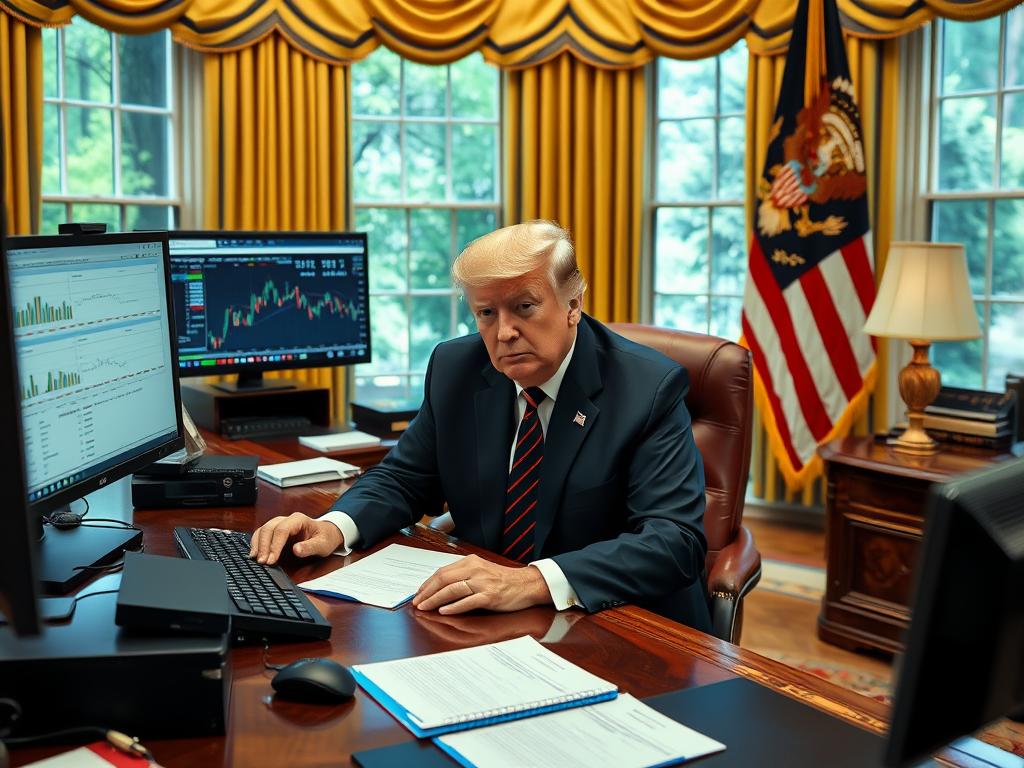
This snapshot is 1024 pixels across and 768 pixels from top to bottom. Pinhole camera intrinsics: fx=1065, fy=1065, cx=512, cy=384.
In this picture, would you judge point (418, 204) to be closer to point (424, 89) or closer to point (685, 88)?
point (424, 89)

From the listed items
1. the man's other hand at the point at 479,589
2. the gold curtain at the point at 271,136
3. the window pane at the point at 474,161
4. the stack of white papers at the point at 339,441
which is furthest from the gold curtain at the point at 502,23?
the man's other hand at the point at 479,589

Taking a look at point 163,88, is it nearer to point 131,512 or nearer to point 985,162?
point 131,512

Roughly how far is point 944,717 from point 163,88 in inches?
160

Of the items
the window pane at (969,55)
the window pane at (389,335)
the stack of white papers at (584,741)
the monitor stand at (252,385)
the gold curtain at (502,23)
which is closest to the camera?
the stack of white papers at (584,741)

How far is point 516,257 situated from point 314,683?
93 centimetres

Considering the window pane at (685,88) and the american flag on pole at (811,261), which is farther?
the window pane at (685,88)

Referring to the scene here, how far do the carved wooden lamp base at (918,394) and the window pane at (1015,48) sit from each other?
1274 mm

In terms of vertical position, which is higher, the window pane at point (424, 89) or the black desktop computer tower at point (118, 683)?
the window pane at point (424, 89)

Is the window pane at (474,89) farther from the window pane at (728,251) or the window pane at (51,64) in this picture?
the window pane at (51,64)

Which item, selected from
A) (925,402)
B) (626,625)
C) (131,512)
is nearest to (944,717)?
(626,625)

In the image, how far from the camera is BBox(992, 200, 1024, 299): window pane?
3.96 m

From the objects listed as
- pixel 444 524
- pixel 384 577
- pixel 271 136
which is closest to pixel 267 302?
pixel 444 524

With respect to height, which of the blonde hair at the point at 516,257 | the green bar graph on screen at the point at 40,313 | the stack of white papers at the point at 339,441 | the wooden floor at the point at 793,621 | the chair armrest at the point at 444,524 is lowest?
the wooden floor at the point at 793,621

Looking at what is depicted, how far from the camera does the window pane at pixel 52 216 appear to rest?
3.98 meters
